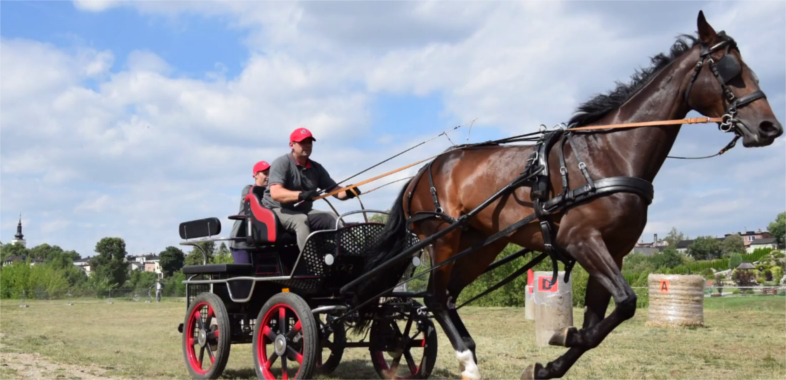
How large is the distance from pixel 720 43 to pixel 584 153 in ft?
3.68

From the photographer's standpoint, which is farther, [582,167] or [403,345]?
[403,345]

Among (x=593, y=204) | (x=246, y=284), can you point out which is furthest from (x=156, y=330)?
(x=593, y=204)

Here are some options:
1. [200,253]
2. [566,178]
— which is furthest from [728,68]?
[200,253]

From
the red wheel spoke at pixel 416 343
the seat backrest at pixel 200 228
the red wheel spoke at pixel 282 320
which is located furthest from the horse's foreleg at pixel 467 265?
the seat backrest at pixel 200 228

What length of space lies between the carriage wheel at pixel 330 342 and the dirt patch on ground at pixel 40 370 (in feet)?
6.72

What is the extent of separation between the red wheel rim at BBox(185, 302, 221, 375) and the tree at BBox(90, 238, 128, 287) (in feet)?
217

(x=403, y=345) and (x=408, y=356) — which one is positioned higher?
(x=403, y=345)

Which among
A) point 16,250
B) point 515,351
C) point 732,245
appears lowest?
point 515,351

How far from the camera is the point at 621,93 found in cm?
550

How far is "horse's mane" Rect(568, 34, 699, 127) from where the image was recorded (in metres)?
5.29

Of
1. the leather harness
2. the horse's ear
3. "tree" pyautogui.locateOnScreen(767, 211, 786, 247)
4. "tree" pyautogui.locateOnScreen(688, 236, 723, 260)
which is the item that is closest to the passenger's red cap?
the leather harness

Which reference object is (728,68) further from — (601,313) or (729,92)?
(601,313)

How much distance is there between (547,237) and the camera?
17.0 feet

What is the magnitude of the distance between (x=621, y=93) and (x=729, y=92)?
2.79 feet
